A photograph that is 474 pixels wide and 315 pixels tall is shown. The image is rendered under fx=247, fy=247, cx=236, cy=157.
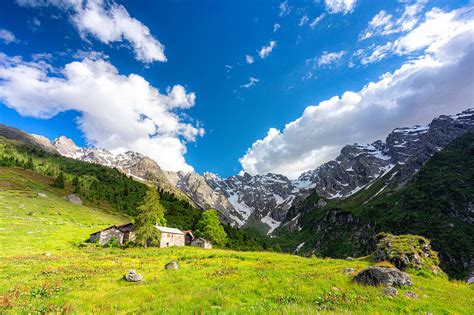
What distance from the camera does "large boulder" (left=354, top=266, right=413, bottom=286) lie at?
19094mm

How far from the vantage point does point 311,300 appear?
15.9 meters

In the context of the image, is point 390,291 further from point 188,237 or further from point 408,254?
point 188,237

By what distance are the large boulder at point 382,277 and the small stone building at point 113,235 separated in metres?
64.4

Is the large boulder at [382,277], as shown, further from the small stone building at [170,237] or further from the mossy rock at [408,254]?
the small stone building at [170,237]

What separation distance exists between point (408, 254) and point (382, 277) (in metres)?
16.9

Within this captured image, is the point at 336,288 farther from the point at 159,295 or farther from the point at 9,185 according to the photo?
the point at 9,185

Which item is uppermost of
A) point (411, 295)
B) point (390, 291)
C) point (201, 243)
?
point (390, 291)

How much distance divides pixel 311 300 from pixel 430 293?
34.5 ft

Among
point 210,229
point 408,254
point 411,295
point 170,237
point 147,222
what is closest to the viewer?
point 411,295

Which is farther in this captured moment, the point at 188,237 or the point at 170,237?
the point at 188,237

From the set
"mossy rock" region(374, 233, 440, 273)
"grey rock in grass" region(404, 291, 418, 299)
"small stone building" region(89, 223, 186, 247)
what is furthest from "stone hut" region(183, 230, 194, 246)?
"grey rock in grass" region(404, 291, 418, 299)

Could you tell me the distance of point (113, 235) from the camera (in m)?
69.9

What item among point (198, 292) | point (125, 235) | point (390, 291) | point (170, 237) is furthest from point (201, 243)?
point (390, 291)

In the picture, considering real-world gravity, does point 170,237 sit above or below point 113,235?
below
